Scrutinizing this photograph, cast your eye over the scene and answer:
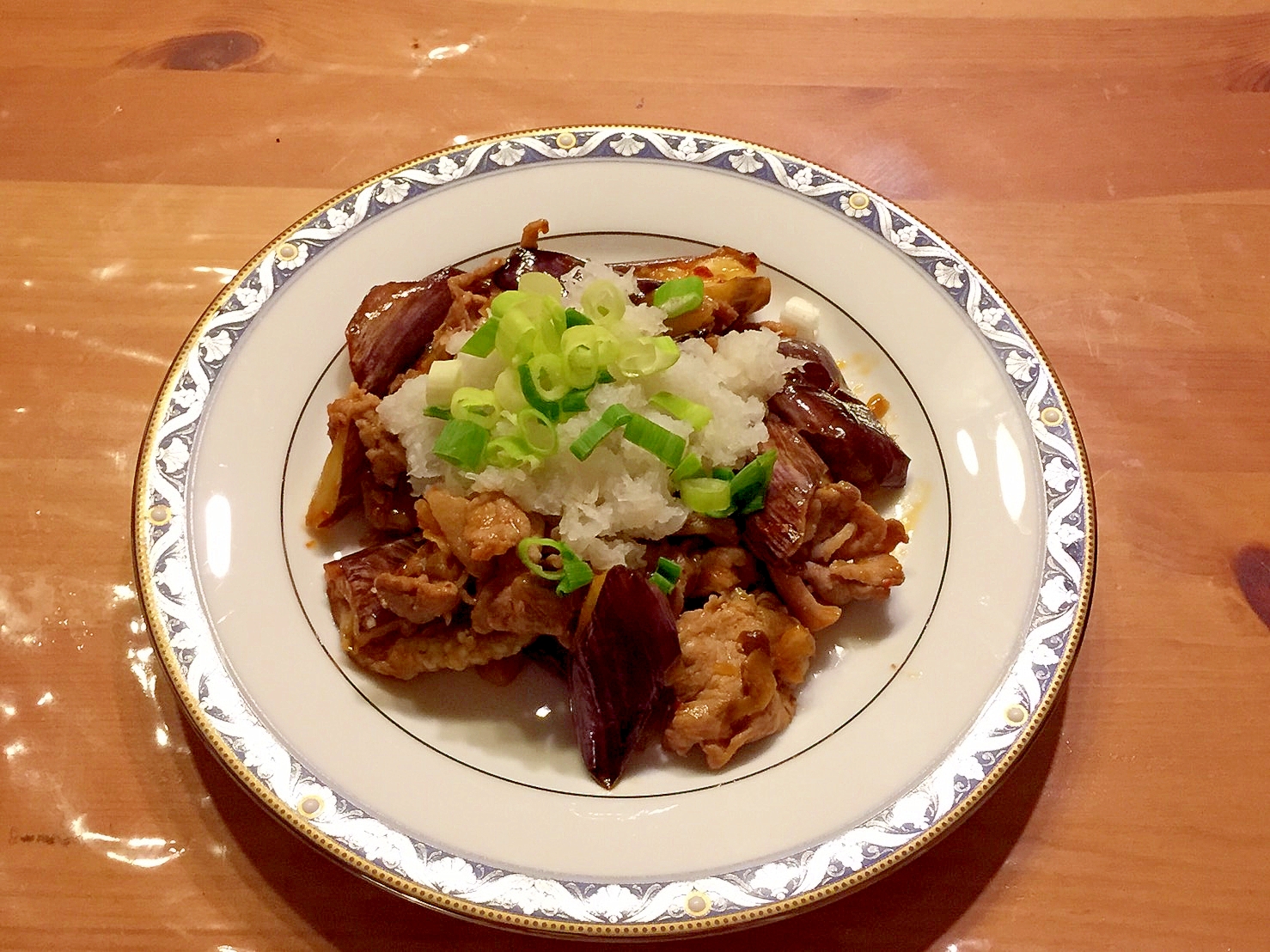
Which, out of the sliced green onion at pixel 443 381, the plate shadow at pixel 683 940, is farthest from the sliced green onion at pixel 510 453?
the plate shadow at pixel 683 940

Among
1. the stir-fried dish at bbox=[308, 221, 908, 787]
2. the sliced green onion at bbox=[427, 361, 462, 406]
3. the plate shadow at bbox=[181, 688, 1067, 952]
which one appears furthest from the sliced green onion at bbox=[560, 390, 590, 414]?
the plate shadow at bbox=[181, 688, 1067, 952]

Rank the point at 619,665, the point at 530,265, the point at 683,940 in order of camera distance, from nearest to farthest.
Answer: the point at 683,940
the point at 619,665
the point at 530,265

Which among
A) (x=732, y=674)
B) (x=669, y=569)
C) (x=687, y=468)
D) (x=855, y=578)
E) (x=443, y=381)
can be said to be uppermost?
(x=443, y=381)

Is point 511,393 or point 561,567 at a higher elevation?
point 511,393

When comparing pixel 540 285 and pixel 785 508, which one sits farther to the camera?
pixel 540 285

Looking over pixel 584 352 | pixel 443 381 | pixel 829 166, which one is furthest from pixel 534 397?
pixel 829 166

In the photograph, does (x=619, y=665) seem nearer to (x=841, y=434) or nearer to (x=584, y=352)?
(x=584, y=352)

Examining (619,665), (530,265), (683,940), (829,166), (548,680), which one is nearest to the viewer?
(683,940)

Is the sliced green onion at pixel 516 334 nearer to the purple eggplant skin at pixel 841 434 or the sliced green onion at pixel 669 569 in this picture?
the sliced green onion at pixel 669 569
